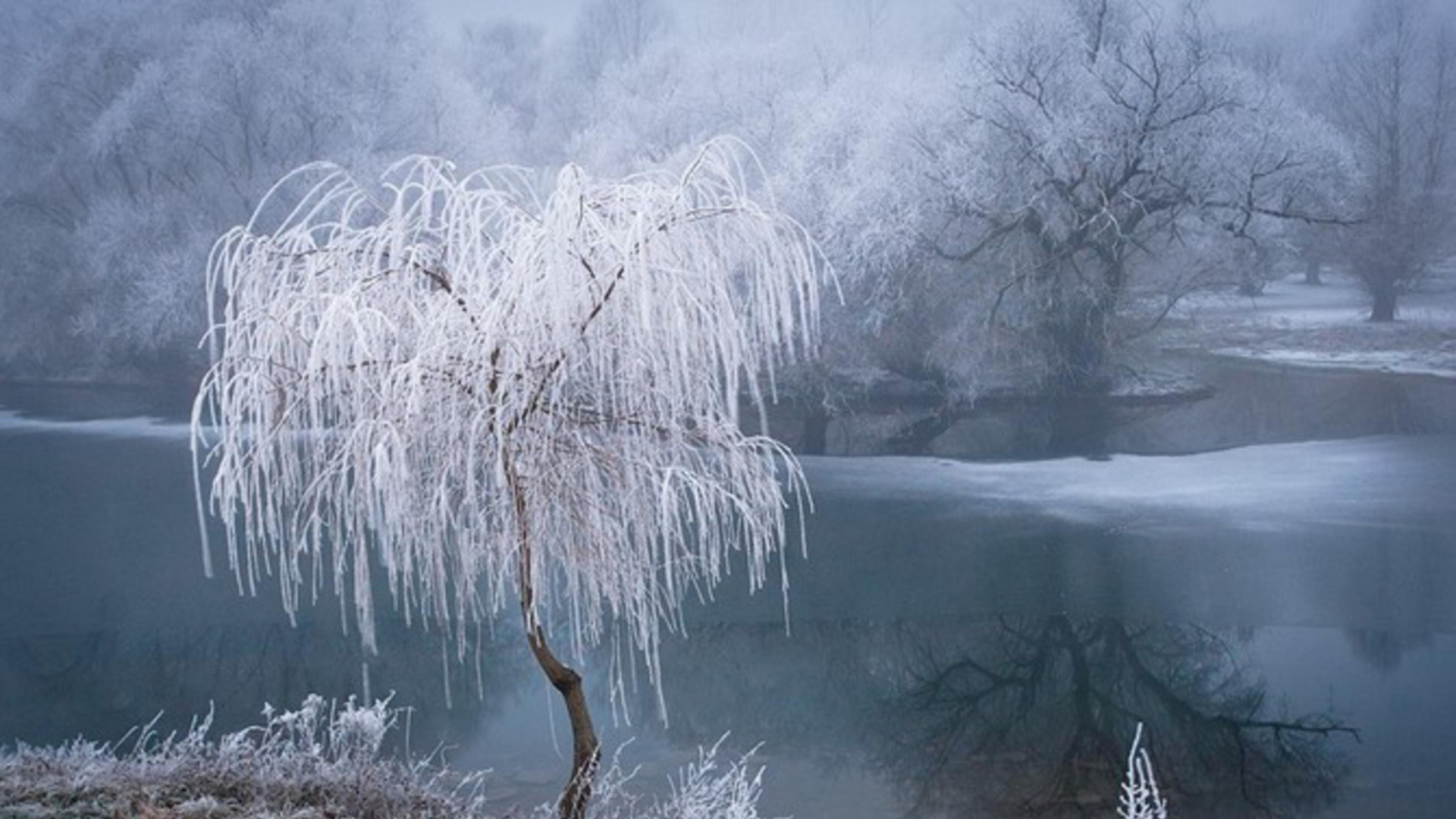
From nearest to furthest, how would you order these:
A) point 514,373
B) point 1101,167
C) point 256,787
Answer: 1. point 514,373
2. point 256,787
3. point 1101,167

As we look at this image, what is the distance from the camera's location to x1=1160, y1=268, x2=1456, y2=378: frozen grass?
5.32m

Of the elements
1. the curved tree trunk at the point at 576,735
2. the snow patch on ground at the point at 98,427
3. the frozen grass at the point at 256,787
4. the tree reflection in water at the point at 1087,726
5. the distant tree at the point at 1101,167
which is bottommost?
the tree reflection in water at the point at 1087,726

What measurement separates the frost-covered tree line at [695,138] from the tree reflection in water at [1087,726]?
4.03 feet

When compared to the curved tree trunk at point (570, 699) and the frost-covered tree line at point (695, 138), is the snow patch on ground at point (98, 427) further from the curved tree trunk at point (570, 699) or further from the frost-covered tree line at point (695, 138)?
the curved tree trunk at point (570, 699)

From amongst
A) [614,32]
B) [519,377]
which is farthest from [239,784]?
[614,32]

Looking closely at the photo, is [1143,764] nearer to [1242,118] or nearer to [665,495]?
[665,495]

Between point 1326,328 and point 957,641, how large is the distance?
210 cm

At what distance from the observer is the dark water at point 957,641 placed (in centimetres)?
458

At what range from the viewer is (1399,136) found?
5359 mm

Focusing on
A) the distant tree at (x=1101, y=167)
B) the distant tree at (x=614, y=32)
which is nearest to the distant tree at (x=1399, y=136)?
the distant tree at (x=1101, y=167)

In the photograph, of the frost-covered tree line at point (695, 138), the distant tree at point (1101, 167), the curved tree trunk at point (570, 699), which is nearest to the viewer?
the curved tree trunk at point (570, 699)

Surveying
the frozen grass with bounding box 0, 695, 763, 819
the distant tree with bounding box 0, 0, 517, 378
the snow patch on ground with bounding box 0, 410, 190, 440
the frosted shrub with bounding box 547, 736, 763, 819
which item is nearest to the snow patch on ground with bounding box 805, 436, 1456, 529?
the frosted shrub with bounding box 547, 736, 763, 819

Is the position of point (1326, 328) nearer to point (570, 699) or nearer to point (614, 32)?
point (614, 32)

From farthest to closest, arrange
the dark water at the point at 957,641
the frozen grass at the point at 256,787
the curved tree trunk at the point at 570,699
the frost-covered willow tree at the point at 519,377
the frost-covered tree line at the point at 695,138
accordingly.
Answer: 1. the frost-covered tree line at the point at 695,138
2. the dark water at the point at 957,641
3. the frozen grass at the point at 256,787
4. the curved tree trunk at the point at 570,699
5. the frost-covered willow tree at the point at 519,377
